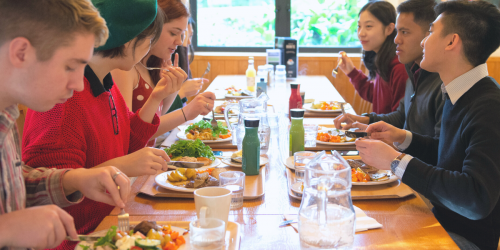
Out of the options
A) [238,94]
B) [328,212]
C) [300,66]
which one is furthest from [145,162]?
[300,66]

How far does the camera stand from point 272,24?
5461 millimetres

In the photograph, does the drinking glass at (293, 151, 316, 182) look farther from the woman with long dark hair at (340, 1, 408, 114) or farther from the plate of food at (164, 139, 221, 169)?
the woman with long dark hair at (340, 1, 408, 114)

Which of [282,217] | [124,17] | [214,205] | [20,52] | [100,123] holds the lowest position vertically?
[282,217]

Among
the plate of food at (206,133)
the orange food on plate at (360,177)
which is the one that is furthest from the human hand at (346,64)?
the orange food on plate at (360,177)

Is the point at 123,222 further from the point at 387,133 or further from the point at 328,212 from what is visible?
the point at 387,133

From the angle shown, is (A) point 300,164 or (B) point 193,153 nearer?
(A) point 300,164

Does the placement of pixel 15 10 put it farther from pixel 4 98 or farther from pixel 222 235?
pixel 222 235

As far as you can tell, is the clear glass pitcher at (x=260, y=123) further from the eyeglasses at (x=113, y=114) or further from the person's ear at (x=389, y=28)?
the person's ear at (x=389, y=28)

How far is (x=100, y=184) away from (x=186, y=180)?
38 centimetres

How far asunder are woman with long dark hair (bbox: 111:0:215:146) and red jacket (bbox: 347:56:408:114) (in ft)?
4.81

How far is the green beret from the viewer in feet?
4.33

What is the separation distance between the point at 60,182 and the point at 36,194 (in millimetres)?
65

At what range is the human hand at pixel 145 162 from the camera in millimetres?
1247

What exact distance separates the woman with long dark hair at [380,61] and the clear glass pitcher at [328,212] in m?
2.15
